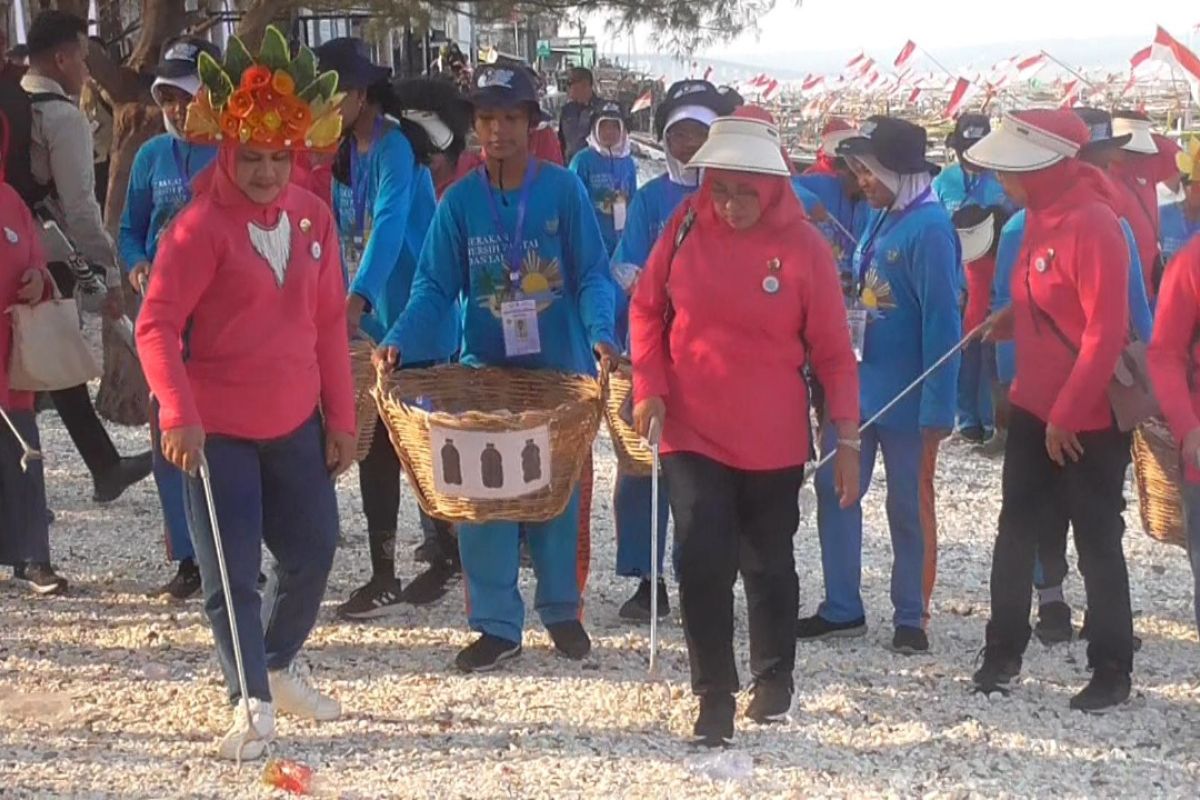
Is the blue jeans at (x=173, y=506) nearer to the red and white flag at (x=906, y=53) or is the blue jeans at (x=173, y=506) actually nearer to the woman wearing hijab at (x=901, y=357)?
the woman wearing hijab at (x=901, y=357)

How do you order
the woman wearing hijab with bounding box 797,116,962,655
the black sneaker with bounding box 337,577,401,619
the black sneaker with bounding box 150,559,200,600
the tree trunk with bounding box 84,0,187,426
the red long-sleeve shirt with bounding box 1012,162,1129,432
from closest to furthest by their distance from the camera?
the red long-sleeve shirt with bounding box 1012,162,1129,432
the woman wearing hijab with bounding box 797,116,962,655
the black sneaker with bounding box 337,577,401,619
the black sneaker with bounding box 150,559,200,600
the tree trunk with bounding box 84,0,187,426

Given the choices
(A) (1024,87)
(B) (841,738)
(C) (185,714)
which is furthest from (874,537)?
(A) (1024,87)

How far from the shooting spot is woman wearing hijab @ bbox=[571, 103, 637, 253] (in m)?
9.77

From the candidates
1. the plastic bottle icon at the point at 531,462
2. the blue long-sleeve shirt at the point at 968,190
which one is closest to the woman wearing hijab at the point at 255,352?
the plastic bottle icon at the point at 531,462

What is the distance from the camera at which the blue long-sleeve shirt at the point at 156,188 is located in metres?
4.86

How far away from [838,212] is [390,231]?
1.79 meters

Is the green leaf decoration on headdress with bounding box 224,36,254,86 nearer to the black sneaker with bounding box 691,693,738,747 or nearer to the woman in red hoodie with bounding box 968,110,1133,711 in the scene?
the woman in red hoodie with bounding box 968,110,1133,711

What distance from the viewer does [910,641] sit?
15.9 feet

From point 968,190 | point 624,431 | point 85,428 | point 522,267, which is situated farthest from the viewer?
point 968,190

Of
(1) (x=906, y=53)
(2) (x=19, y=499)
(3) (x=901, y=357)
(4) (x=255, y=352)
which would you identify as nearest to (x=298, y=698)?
(4) (x=255, y=352)

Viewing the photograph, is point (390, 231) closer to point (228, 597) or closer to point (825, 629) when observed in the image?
point (228, 597)

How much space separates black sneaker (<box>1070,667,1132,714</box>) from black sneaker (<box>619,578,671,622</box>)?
5.02 feet

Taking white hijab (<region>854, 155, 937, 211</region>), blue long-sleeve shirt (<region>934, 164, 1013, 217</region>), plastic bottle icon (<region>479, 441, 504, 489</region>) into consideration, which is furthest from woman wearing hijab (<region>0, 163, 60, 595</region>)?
blue long-sleeve shirt (<region>934, 164, 1013, 217</region>)

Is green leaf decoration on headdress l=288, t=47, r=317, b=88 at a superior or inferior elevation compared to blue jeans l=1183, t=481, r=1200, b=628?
superior
